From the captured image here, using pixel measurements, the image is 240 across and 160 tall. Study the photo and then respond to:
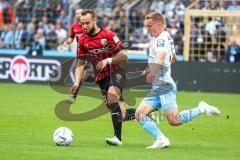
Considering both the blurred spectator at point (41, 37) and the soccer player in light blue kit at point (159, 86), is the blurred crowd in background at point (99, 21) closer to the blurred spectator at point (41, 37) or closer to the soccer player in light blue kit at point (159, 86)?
the blurred spectator at point (41, 37)

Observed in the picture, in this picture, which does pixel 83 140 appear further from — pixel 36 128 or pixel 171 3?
pixel 171 3

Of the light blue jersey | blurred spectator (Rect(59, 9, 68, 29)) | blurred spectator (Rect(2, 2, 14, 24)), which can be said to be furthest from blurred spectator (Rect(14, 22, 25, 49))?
the light blue jersey

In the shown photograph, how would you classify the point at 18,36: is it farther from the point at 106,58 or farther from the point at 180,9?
the point at 106,58

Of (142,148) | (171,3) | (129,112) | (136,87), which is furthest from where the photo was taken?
(171,3)

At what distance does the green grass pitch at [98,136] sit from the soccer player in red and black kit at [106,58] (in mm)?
683

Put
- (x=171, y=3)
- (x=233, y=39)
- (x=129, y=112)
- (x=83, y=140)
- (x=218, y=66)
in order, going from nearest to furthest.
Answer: (x=83, y=140) < (x=129, y=112) < (x=218, y=66) < (x=233, y=39) < (x=171, y=3)

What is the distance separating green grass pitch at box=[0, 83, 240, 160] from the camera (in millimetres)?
11055

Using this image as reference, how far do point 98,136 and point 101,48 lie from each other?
185 centimetres

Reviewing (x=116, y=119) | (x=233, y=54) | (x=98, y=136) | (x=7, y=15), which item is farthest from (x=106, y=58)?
(x=7, y=15)

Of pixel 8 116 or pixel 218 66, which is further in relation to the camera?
pixel 218 66

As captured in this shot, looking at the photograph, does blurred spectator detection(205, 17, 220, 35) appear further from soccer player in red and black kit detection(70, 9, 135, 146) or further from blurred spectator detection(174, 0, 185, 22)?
soccer player in red and black kit detection(70, 9, 135, 146)

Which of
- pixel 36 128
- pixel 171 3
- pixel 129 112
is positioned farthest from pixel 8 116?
pixel 171 3

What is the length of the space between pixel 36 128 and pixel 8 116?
2561 millimetres

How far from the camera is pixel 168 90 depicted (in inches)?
480
